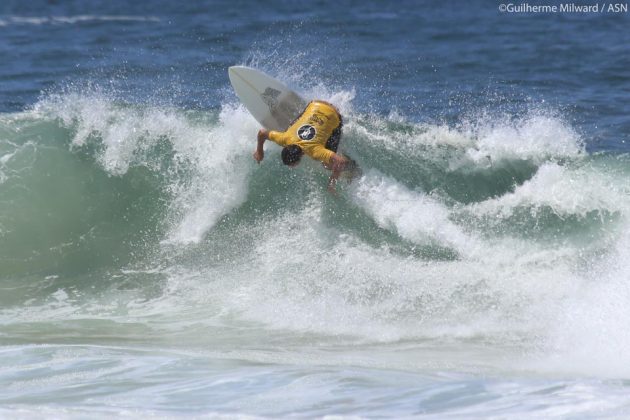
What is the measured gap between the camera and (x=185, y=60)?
19.2 metres

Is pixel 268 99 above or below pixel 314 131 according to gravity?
above

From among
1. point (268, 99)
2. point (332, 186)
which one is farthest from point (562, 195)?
point (268, 99)

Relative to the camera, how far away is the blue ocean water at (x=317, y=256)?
23.0 feet

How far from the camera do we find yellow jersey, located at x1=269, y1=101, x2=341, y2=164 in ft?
34.3

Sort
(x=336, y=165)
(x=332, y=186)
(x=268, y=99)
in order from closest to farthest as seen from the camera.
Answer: (x=336, y=165)
(x=332, y=186)
(x=268, y=99)

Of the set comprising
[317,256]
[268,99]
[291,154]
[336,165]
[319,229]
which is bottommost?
[317,256]

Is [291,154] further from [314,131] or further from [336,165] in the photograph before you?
[336,165]

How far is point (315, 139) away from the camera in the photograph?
34.3ft

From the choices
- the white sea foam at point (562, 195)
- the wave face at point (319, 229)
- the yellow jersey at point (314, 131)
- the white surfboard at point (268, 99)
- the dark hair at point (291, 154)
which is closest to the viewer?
the wave face at point (319, 229)

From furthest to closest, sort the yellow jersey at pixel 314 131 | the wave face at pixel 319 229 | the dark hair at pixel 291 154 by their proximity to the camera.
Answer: the yellow jersey at pixel 314 131
the dark hair at pixel 291 154
the wave face at pixel 319 229

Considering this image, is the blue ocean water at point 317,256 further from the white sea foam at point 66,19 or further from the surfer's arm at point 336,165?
the white sea foam at point 66,19

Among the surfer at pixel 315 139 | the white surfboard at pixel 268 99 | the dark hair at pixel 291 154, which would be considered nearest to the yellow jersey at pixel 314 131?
the surfer at pixel 315 139

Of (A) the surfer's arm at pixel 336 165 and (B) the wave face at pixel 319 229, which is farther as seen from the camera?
(A) the surfer's arm at pixel 336 165

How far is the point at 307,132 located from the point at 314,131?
76mm
